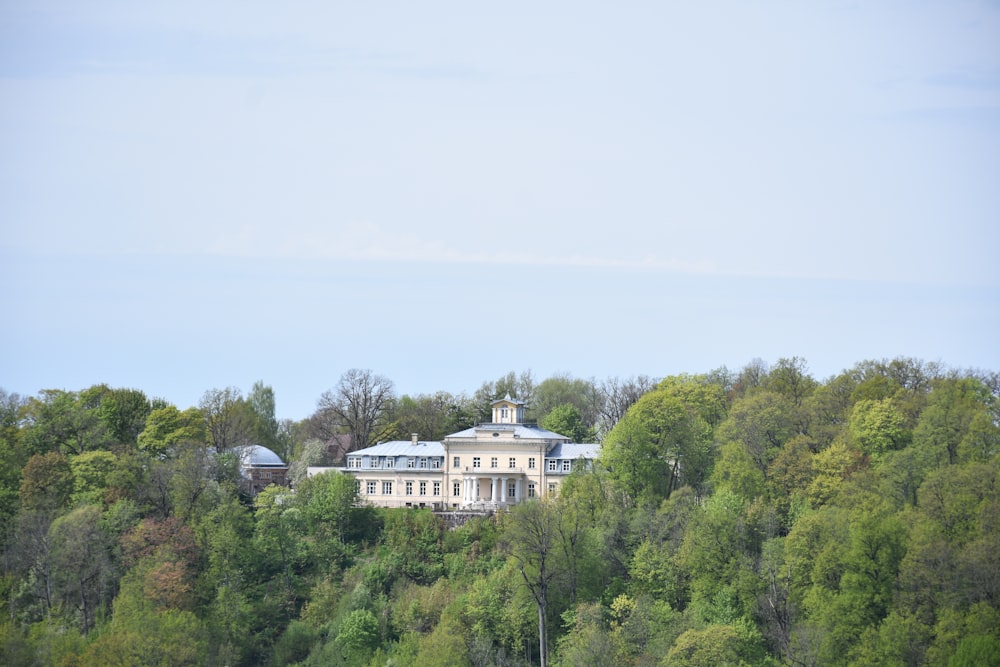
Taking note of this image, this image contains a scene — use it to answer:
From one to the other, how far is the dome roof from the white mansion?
29.0 feet

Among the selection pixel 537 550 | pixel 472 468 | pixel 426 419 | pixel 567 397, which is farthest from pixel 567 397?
pixel 537 550

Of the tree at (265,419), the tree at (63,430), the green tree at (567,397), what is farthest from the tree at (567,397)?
the tree at (63,430)

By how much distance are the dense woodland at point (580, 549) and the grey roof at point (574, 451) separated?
4.45 m

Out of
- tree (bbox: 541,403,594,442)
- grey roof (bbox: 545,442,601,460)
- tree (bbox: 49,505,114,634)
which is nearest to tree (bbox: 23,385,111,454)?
tree (bbox: 49,505,114,634)

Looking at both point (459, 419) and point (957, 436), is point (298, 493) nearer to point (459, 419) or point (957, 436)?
point (459, 419)

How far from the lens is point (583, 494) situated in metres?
81.2

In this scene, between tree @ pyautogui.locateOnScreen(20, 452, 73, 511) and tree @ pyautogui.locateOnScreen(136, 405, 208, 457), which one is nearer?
tree @ pyautogui.locateOnScreen(20, 452, 73, 511)

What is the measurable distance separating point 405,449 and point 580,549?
19.0 m

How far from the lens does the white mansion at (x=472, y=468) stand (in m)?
89.8

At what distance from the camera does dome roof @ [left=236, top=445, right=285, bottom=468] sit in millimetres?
98500

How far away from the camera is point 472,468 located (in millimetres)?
90875

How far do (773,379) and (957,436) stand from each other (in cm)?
1993

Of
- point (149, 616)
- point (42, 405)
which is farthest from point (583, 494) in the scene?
point (42, 405)

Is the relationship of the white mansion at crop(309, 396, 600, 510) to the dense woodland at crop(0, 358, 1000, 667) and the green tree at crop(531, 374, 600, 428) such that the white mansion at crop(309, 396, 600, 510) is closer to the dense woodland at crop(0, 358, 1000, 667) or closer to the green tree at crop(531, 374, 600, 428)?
the dense woodland at crop(0, 358, 1000, 667)
